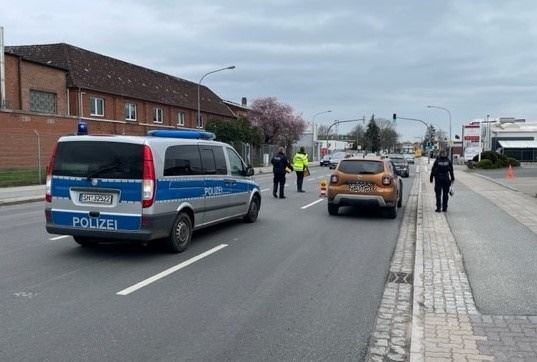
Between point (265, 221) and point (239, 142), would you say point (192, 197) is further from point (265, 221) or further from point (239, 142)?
point (239, 142)

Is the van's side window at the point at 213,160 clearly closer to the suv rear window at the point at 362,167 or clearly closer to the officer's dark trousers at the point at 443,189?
the suv rear window at the point at 362,167

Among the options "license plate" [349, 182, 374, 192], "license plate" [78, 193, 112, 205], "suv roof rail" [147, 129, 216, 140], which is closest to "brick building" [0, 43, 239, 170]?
"license plate" [349, 182, 374, 192]

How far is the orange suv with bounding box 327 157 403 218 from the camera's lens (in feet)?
42.6

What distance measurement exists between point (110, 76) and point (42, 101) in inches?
309

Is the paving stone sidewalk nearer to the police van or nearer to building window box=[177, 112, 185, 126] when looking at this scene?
the police van

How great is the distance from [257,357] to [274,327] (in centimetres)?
73

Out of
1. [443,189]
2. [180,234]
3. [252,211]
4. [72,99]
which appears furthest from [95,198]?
[72,99]

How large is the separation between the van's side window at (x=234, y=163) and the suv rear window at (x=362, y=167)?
3337mm

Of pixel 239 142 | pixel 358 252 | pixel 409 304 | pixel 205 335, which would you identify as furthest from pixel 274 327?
pixel 239 142

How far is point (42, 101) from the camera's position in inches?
1356

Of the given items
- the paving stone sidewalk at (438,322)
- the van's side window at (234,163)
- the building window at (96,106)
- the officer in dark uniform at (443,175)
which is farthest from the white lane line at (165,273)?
the building window at (96,106)

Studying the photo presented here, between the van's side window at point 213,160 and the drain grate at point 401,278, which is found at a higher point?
the van's side window at point 213,160

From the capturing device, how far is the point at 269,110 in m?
69.4

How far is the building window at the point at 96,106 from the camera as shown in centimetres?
3772
